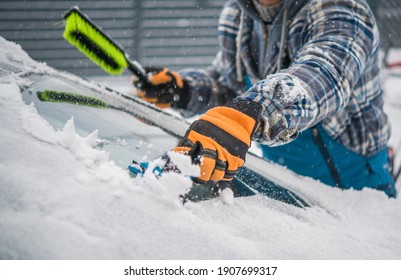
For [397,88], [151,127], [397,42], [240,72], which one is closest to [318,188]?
[151,127]

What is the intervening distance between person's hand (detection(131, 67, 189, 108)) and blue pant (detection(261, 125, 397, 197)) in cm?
60

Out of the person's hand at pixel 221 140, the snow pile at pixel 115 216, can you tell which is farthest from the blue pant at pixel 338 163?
the person's hand at pixel 221 140

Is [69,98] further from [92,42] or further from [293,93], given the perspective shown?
[293,93]

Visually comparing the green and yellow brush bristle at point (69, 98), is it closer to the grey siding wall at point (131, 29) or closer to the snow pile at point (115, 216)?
the snow pile at point (115, 216)

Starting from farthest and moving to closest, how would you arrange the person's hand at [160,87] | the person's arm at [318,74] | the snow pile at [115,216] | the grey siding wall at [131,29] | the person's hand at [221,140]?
the grey siding wall at [131,29]
the person's hand at [160,87]
the person's arm at [318,74]
the person's hand at [221,140]
the snow pile at [115,216]

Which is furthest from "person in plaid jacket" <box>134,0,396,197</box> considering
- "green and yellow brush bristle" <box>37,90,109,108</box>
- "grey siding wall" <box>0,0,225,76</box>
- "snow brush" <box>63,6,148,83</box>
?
"grey siding wall" <box>0,0,225,76</box>

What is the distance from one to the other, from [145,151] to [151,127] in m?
0.23

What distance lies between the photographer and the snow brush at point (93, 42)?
141 centimetres

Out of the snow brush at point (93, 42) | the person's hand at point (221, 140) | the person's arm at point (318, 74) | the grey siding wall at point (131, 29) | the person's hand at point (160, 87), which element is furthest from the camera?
the grey siding wall at point (131, 29)

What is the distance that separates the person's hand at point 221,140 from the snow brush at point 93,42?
82 centimetres

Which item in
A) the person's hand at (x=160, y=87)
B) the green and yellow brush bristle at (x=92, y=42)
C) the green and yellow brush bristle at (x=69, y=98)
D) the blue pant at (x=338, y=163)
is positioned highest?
the green and yellow brush bristle at (x=92, y=42)

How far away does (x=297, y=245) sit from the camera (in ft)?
2.60

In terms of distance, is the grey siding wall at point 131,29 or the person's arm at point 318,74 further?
the grey siding wall at point 131,29

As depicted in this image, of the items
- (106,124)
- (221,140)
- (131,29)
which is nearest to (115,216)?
(221,140)
